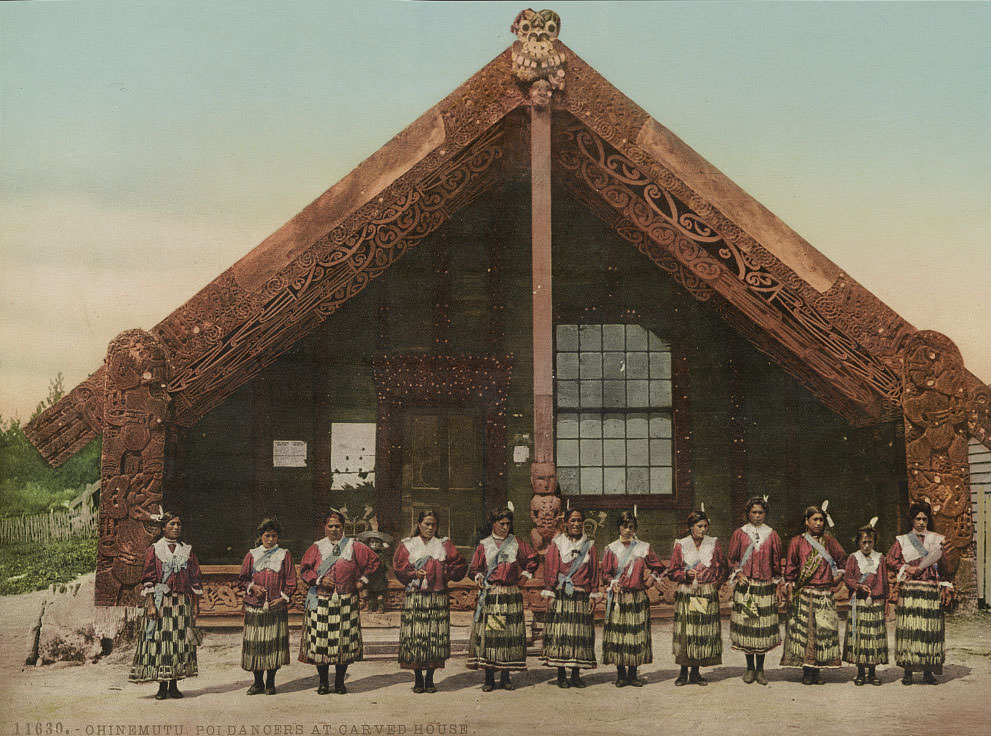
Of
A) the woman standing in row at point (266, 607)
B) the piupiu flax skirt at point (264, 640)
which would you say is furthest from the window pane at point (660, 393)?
the piupiu flax skirt at point (264, 640)

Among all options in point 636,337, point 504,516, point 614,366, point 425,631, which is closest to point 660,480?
point 614,366

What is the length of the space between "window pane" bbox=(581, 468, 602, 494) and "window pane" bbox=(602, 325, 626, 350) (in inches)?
58.0

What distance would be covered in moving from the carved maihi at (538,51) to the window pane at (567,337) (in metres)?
3.62

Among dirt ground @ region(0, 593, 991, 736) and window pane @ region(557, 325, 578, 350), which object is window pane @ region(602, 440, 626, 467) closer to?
window pane @ region(557, 325, 578, 350)

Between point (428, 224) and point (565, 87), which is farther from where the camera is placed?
point (428, 224)

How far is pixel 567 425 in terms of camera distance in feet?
43.1

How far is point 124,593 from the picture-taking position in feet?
30.2

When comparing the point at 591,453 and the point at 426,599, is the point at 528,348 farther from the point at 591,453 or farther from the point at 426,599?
the point at 426,599

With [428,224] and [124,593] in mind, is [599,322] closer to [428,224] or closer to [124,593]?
[428,224]

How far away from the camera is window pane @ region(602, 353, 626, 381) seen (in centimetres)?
1312

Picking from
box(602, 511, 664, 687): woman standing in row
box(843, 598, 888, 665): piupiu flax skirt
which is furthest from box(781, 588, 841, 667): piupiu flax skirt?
box(602, 511, 664, 687): woman standing in row

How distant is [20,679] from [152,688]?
1208mm

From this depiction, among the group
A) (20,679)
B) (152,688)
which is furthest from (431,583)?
(20,679)

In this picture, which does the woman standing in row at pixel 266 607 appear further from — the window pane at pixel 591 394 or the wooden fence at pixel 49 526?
the wooden fence at pixel 49 526
